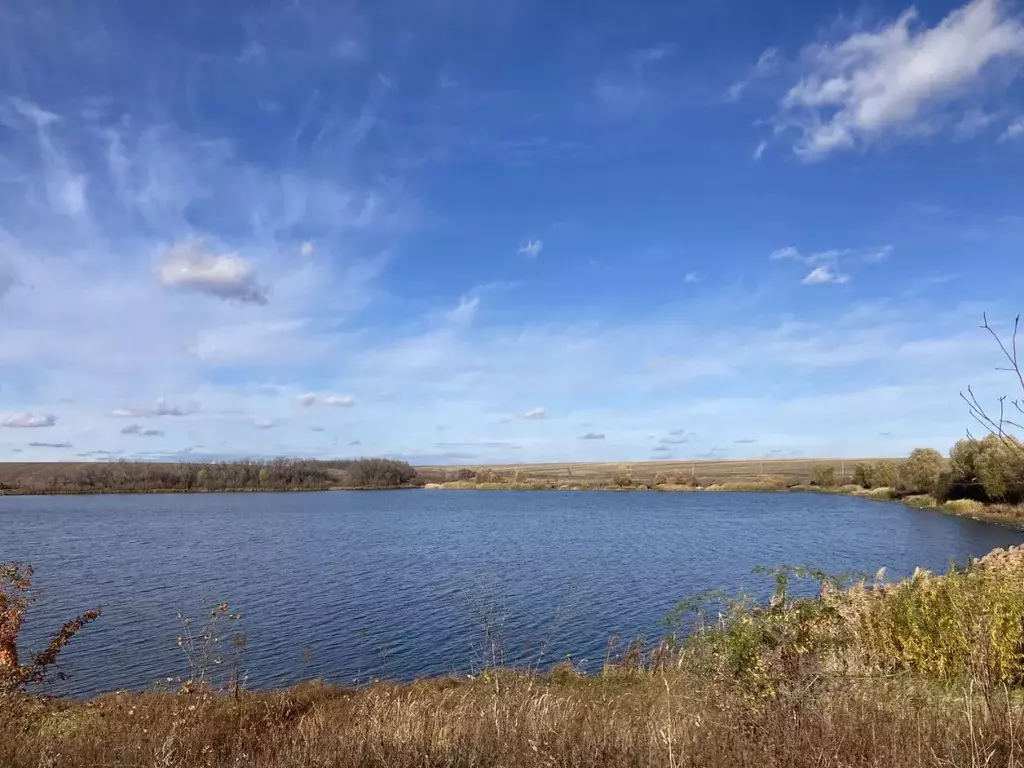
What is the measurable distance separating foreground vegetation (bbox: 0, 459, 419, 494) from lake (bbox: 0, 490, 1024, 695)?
104 metres

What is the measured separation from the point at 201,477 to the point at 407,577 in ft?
519

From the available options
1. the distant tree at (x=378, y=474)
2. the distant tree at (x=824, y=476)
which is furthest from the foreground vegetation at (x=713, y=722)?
the distant tree at (x=378, y=474)

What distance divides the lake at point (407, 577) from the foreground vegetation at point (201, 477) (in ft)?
340

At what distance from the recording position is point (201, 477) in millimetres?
174500

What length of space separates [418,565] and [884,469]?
302 ft

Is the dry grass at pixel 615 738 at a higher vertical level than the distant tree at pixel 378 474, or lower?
lower

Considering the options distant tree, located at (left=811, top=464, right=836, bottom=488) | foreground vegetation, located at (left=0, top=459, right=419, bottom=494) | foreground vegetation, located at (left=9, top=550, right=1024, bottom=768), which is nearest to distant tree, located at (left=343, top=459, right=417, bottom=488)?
foreground vegetation, located at (left=0, top=459, right=419, bottom=494)

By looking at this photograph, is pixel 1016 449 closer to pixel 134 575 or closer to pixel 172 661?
pixel 172 661

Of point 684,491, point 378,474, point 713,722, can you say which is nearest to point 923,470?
point 684,491

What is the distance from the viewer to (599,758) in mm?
5352

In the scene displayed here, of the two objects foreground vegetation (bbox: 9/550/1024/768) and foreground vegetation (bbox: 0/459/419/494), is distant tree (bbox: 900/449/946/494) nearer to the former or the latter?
foreground vegetation (bbox: 9/550/1024/768)

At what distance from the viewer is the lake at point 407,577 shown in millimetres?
21234

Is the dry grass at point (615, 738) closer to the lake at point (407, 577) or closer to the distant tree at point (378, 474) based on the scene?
the lake at point (407, 577)

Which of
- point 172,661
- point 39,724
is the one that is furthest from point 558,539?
point 39,724
